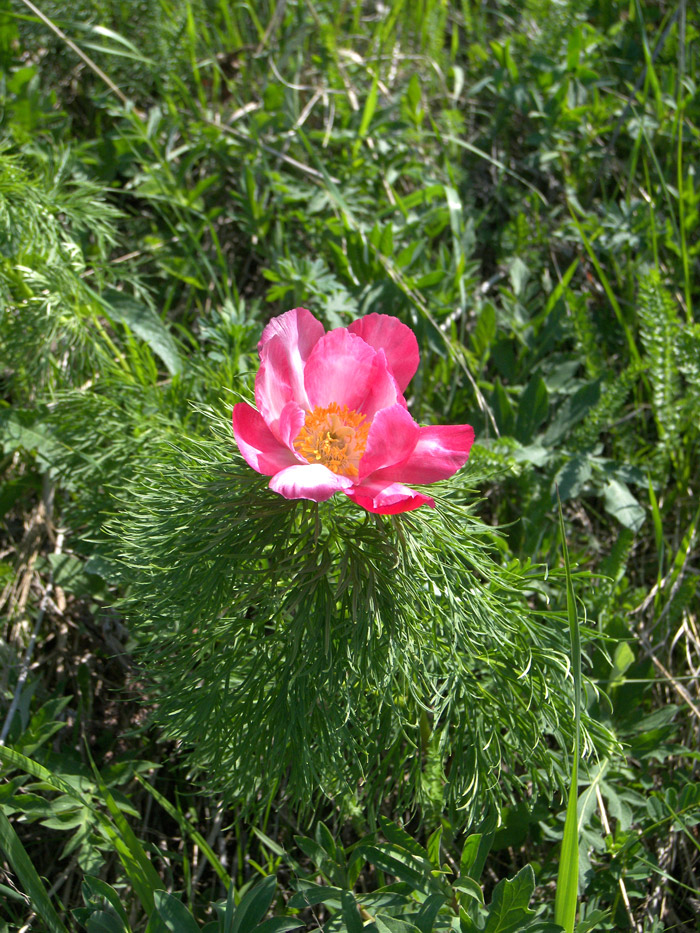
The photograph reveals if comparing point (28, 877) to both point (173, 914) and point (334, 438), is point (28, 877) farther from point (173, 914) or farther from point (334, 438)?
point (334, 438)

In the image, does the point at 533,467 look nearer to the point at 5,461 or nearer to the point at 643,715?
the point at 643,715

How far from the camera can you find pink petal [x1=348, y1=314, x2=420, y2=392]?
1.29 m

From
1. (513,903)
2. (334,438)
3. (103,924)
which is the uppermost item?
(334,438)

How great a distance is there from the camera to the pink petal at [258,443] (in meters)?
1.12

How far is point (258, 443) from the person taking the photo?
116 centimetres

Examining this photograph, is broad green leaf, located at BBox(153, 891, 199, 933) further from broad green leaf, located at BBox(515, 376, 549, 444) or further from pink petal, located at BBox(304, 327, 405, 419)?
broad green leaf, located at BBox(515, 376, 549, 444)

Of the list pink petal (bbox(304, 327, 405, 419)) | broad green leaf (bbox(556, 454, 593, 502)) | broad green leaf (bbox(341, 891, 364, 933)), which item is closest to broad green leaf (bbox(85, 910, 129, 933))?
broad green leaf (bbox(341, 891, 364, 933))

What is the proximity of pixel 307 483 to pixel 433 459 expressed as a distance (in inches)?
8.2

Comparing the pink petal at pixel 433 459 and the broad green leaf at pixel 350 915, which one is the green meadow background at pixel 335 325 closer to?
the broad green leaf at pixel 350 915

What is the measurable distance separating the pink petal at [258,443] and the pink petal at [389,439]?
123mm

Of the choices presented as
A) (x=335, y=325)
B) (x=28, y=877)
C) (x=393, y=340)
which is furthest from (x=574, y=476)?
(x=28, y=877)

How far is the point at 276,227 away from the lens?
2.66m

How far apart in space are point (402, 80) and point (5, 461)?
7.21ft

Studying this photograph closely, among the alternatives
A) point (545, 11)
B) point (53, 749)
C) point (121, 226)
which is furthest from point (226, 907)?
point (545, 11)
